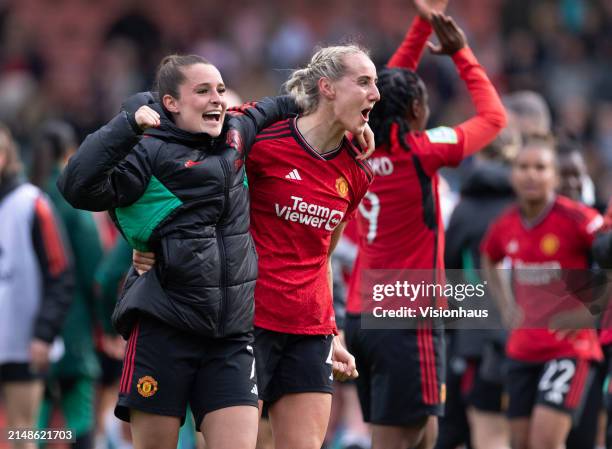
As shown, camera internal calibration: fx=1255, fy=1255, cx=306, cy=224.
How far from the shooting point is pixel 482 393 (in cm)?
940

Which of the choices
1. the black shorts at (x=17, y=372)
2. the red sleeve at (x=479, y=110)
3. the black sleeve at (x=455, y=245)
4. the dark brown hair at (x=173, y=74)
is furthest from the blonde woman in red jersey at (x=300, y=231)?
the black sleeve at (x=455, y=245)

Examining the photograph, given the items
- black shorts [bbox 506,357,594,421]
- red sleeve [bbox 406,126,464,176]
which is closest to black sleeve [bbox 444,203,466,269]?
black shorts [bbox 506,357,594,421]

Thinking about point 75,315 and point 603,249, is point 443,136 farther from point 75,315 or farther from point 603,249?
point 75,315

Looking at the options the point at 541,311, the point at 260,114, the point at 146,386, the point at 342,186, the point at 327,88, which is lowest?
the point at 146,386

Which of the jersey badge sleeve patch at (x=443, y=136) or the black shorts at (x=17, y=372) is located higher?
the jersey badge sleeve patch at (x=443, y=136)

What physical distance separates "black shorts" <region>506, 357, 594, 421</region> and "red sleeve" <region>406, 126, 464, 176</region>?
181 cm

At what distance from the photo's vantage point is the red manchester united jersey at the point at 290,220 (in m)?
6.10

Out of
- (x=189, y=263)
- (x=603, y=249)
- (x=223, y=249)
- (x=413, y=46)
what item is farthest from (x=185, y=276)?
(x=603, y=249)

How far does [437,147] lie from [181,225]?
193cm

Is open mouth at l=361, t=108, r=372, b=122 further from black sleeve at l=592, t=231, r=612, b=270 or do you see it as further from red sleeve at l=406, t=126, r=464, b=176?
black sleeve at l=592, t=231, r=612, b=270

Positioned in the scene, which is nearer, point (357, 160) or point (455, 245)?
point (357, 160)

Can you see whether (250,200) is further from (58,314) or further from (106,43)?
(106,43)

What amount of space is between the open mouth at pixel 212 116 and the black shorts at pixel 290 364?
3.55 ft

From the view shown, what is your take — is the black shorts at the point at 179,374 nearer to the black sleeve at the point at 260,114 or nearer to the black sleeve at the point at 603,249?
the black sleeve at the point at 260,114
